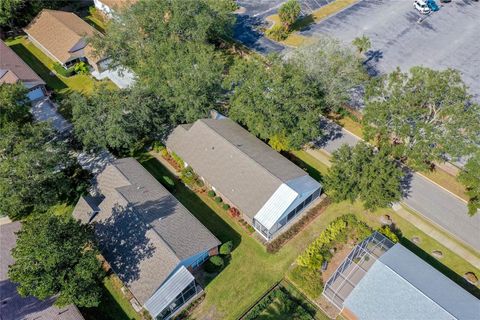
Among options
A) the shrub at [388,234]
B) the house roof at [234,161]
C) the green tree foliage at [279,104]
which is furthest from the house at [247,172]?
the shrub at [388,234]

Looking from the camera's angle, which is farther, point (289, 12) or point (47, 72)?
point (289, 12)

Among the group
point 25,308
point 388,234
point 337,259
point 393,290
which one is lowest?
point 337,259

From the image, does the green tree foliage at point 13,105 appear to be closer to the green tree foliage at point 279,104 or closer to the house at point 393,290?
the green tree foliage at point 279,104

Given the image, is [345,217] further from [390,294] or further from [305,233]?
[390,294]

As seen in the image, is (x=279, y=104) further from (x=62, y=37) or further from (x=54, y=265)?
(x=62, y=37)

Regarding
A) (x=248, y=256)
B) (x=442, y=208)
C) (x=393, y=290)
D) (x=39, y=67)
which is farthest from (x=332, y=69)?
(x=39, y=67)

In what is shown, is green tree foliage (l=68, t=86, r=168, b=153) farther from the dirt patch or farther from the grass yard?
the dirt patch

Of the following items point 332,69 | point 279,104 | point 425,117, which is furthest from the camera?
point 332,69

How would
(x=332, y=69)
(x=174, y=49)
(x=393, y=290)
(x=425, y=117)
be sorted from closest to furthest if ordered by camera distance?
(x=393, y=290)
(x=425, y=117)
(x=332, y=69)
(x=174, y=49)
